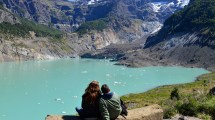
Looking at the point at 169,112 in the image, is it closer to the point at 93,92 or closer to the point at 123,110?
the point at 123,110

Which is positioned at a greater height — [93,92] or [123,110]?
[93,92]

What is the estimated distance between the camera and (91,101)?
1080 cm

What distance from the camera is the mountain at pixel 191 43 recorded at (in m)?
140

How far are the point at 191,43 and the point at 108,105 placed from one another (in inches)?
5730

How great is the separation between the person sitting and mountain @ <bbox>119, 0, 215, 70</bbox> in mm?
119101

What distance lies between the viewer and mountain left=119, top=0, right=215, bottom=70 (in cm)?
13975

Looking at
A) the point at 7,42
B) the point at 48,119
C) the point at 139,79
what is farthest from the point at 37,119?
the point at 7,42

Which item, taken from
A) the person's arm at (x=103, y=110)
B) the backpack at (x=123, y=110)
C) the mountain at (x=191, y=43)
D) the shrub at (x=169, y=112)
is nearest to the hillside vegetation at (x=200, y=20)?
the mountain at (x=191, y=43)

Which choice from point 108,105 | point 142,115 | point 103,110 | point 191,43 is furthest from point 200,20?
point 103,110

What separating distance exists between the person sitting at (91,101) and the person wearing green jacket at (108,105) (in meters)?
0.21

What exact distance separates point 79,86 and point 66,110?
108ft

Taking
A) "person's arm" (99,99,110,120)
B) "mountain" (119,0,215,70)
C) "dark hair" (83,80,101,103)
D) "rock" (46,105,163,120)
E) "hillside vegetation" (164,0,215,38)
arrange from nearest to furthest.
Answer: "person's arm" (99,99,110,120), "dark hair" (83,80,101,103), "rock" (46,105,163,120), "mountain" (119,0,215,70), "hillside vegetation" (164,0,215,38)

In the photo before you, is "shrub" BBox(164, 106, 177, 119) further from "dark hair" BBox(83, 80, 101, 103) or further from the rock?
"dark hair" BBox(83, 80, 101, 103)

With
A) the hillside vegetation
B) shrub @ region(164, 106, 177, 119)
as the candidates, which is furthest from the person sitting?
the hillside vegetation
